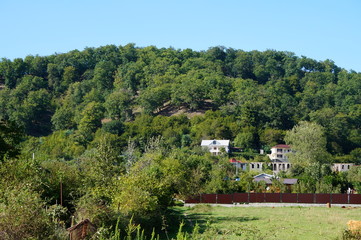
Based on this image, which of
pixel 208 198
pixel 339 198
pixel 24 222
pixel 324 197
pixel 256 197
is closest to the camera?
pixel 24 222

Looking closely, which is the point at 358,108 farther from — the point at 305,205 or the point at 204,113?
the point at 305,205

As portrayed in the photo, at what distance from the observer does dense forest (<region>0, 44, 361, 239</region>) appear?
1156 inches

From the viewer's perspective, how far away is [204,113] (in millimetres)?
128750

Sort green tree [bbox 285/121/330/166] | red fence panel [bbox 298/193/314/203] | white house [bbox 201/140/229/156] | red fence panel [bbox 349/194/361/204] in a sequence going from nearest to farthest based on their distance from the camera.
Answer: red fence panel [bbox 349/194/361/204], red fence panel [bbox 298/193/314/203], green tree [bbox 285/121/330/166], white house [bbox 201/140/229/156]

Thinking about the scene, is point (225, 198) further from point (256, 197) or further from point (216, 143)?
point (216, 143)

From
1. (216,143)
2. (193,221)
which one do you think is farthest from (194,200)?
(216,143)

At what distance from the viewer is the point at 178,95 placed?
133500mm

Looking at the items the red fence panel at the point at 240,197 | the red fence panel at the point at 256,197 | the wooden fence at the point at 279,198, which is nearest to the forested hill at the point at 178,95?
the wooden fence at the point at 279,198

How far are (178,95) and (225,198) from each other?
273ft

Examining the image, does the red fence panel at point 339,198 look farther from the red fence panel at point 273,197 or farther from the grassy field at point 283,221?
the red fence panel at point 273,197

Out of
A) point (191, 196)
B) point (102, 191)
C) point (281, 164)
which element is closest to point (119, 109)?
point (281, 164)

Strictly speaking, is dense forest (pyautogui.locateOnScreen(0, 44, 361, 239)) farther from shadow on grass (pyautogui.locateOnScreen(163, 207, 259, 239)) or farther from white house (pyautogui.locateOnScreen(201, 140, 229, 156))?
white house (pyautogui.locateOnScreen(201, 140, 229, 156))

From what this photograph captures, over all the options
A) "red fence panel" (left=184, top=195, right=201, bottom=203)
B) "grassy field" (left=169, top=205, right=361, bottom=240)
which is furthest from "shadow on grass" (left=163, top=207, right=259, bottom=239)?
"red fence panel" (left=184, top=195, right=201, bottom=203)

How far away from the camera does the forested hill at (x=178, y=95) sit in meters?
114
